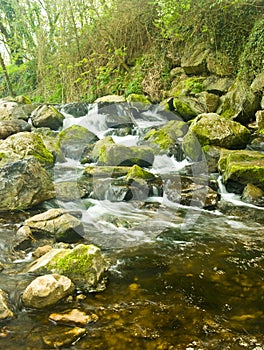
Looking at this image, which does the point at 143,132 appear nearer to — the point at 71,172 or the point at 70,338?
the point at 71,172

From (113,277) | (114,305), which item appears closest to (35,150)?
(113,277)

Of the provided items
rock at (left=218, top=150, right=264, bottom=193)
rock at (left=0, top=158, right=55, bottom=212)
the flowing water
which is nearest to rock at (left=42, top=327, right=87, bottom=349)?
the flowing water

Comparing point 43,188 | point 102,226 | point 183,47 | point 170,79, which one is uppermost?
point 183,47

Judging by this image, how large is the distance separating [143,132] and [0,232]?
17.9ft

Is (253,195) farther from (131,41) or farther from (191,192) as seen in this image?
(131,41)

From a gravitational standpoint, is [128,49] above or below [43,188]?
above

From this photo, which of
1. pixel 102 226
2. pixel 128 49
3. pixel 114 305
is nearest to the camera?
pixel 114 305

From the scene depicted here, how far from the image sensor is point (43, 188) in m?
5.32

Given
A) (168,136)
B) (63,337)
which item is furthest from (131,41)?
(63,337)

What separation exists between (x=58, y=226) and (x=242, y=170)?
3.26m

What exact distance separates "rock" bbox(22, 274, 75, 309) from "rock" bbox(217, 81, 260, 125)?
22.8ft

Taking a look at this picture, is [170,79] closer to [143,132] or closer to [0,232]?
[143,132]

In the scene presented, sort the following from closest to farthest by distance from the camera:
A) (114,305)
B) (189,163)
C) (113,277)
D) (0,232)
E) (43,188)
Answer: (114,305), (113,277), (0,232), (43,188), (189,163)

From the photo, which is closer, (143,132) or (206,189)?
(206,189)
